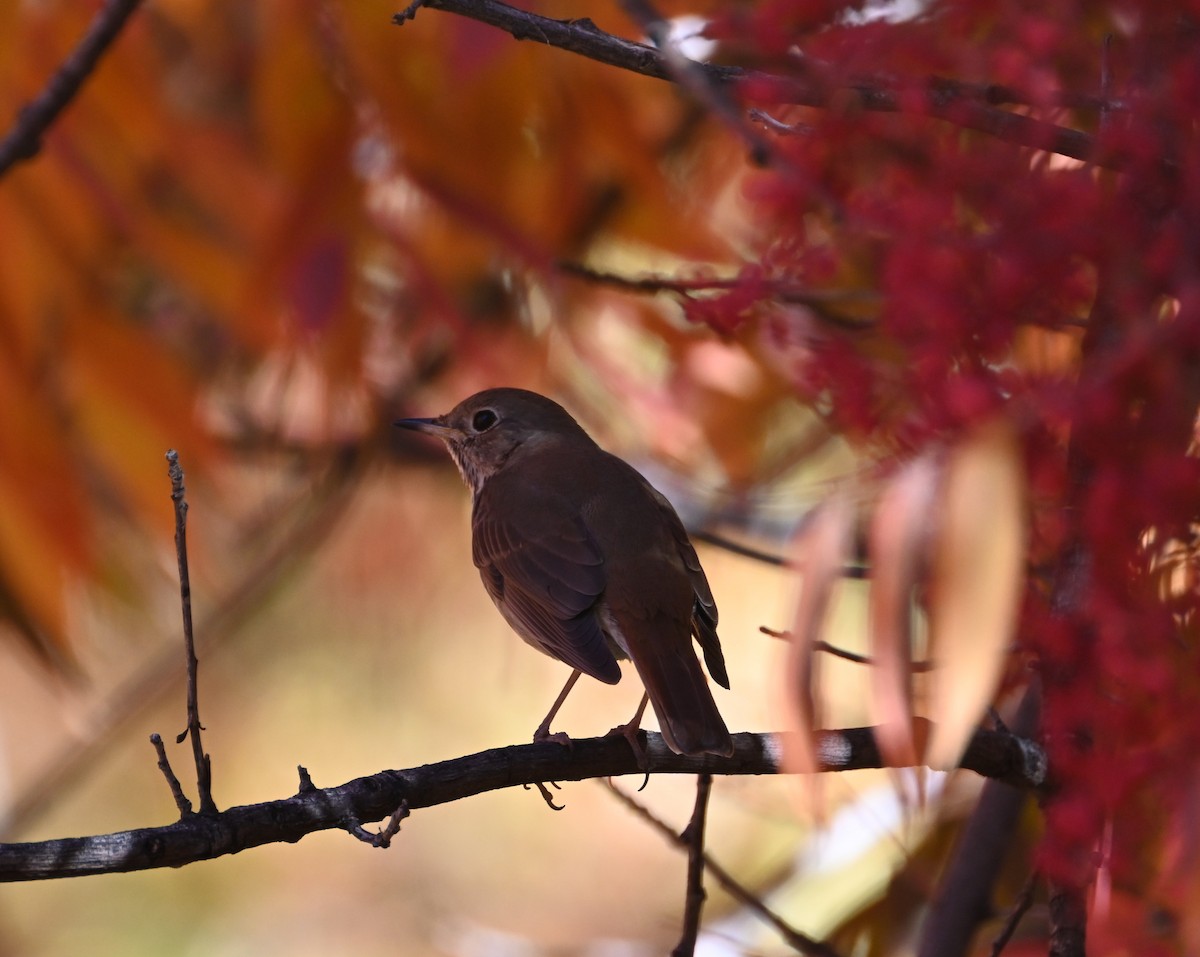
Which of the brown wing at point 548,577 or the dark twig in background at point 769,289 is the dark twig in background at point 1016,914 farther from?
the dark twig in background at point 769,289

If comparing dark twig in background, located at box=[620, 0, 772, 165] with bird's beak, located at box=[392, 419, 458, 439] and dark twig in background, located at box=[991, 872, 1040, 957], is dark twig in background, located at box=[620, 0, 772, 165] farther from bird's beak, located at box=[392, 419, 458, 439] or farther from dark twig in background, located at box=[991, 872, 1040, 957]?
bird's beak, located at box=[392, 419, 458, 439]

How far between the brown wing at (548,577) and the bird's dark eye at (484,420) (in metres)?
0.52

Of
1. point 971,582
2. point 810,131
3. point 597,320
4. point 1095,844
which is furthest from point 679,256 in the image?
point 971,582

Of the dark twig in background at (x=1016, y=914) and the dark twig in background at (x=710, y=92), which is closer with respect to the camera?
the dark twig in background at (x=710, y=92)

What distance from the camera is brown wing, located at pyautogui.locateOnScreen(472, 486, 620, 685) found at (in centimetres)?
361

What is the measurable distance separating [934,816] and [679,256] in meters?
1.74

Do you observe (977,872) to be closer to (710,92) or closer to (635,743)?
(635,743)

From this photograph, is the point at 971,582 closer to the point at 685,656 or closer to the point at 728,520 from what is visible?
the point at 685,656

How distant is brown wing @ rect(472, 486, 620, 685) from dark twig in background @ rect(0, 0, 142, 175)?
1.59 m

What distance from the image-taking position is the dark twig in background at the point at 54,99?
11.3 ft

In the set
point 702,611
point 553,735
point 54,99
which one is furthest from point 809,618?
point 54,99

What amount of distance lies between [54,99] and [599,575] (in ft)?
5.89

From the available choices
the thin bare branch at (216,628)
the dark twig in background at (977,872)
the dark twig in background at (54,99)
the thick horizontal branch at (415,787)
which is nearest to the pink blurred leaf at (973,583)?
the thick horizontal branch at (415,787)

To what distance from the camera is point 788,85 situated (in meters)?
2.45
